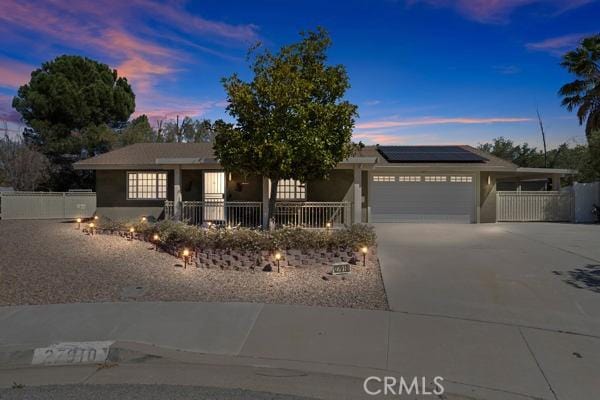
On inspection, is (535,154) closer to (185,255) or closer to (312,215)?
(312,215)

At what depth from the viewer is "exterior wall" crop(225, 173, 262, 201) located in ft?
54.5

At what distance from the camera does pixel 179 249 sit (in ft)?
34.3

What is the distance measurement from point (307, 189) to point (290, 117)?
5.17 m

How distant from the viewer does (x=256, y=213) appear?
52.6 feet

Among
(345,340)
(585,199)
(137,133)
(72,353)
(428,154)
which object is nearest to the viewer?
(72,353)

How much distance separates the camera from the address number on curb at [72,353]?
4.96 m

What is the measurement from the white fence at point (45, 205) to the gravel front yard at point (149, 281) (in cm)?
1329

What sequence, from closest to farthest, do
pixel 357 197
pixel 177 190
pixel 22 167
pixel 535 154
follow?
pixel 357 197
pixel 177 190
pixel 22 167
pixel 535 154

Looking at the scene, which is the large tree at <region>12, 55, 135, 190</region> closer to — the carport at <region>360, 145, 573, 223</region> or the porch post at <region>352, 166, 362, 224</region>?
the carport at <region>360, 145, 573, 223</region>

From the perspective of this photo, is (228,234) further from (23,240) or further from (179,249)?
(23,240)

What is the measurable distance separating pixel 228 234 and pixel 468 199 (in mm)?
11637

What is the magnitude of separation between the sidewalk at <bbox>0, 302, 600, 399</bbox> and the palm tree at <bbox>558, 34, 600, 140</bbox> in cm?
2285

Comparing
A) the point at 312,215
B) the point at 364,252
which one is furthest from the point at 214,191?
the point at 364,252

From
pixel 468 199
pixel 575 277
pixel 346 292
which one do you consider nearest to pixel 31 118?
pixel 468 199
